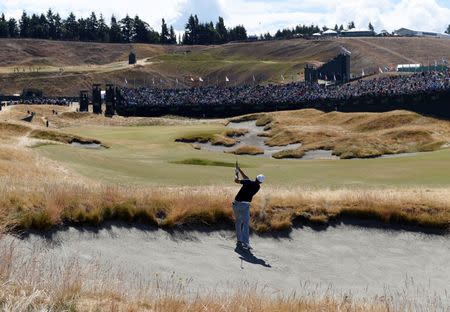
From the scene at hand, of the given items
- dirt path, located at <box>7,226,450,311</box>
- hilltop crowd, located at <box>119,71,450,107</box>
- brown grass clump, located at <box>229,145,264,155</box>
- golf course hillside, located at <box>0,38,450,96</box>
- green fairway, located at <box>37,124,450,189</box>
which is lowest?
brown grass clump, located at <box>229,145,264,155</box>

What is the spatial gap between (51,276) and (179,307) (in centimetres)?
213

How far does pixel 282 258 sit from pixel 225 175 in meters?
17.8

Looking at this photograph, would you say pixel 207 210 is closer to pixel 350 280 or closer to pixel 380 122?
pixel 350 280

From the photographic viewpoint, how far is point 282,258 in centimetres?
1454

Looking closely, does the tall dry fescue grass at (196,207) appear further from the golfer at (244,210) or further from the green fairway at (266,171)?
the green fairway at (266,171)

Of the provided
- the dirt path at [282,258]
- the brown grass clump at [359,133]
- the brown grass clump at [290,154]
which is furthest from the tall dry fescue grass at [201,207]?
the brown grass clump at [290,154]

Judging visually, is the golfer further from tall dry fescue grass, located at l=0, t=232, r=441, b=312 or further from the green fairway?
the green fairway

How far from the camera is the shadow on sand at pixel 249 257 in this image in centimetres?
1389

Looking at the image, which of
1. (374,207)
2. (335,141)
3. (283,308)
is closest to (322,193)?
(374,207)

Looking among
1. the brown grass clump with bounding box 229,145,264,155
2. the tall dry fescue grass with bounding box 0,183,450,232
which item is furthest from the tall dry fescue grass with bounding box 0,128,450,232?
the brown grass clump with bounding box 229,145,264,155

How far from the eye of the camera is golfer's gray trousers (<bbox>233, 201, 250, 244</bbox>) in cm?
1441

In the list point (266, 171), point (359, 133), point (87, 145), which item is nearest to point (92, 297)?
point (266, 171)

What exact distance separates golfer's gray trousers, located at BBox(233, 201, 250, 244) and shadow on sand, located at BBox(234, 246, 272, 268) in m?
0.29

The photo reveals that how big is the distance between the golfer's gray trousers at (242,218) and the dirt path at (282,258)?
1.40 feet
